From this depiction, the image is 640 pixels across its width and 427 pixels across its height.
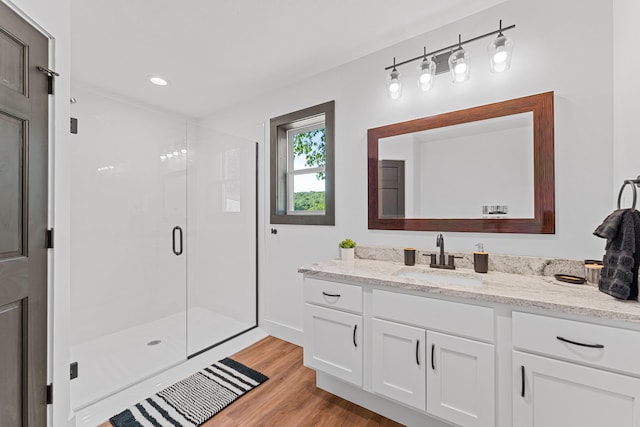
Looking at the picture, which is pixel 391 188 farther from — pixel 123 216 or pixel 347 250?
pixel 123 216

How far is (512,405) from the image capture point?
1184 millimetres

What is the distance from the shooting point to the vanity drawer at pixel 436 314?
4.09 feet

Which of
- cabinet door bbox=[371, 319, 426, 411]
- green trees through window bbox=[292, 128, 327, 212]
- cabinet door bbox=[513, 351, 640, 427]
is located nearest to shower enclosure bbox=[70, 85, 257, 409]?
green trees through window bbox=[292, 128, 327, 212]

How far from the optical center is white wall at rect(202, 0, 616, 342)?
1.42 m

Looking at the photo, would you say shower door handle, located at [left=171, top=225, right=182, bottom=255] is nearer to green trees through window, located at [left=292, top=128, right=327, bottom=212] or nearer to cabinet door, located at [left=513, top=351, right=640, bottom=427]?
green trees through window, located at [left=292, top=128, right=327, bottom=212]

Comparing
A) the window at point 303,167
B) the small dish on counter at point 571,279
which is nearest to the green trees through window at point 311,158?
A: the window at point 303,167

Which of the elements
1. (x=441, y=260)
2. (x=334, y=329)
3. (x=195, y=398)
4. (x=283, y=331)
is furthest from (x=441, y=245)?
(x=195, y=398)

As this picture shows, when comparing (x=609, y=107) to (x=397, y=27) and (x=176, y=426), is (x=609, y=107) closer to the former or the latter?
(x=397, y=27)

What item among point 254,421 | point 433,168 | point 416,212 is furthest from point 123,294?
point 433,168

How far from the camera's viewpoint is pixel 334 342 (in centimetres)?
169

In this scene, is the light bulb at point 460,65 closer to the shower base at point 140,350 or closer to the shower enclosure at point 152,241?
the shower enclosure at point 152,241

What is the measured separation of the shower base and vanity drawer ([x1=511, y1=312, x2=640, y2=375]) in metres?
2.43

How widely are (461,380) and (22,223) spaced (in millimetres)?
2049

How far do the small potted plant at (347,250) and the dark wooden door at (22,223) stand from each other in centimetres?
169
